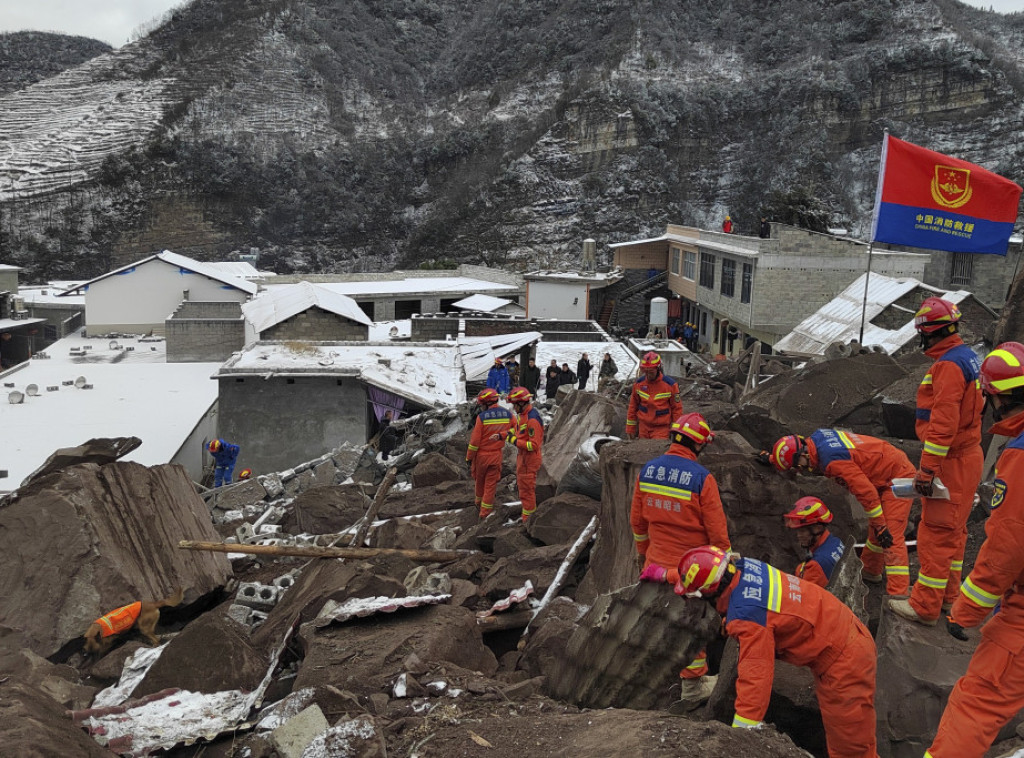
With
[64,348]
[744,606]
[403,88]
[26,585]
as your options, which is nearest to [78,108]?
[403,88]

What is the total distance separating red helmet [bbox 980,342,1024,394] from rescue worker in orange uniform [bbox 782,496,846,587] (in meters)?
1.46

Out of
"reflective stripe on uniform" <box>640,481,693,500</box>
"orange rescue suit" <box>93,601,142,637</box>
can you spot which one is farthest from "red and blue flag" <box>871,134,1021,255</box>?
"orange rescue suit" <box>93,601,142,637</box>

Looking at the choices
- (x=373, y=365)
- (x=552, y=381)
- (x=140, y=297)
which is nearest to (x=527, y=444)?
(x=373, y=365)

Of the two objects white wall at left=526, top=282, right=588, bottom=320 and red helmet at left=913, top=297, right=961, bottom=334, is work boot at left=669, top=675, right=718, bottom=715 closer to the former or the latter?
red helmet at left=913, top=297, right=961, bottom=334

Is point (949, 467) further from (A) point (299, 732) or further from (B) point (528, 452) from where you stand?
(B) point (528, 452)

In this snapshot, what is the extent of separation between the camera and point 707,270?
116 feet

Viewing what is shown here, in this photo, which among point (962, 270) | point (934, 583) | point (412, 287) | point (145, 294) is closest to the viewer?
point (934, 583)

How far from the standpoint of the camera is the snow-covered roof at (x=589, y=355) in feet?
66.4

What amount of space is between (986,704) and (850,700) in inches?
22.3

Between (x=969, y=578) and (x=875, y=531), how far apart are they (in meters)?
1.68

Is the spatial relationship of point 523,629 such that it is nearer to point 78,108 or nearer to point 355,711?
point 355,711

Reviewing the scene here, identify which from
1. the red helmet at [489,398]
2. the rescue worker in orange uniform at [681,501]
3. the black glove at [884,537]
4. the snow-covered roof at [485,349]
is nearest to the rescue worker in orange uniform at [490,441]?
the red helmet at [489,398]

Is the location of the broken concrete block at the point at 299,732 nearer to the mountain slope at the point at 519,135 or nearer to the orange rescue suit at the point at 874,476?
the orange rescue suit at the point at 874,476

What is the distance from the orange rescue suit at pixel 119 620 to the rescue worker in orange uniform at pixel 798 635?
445cm
